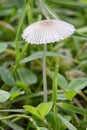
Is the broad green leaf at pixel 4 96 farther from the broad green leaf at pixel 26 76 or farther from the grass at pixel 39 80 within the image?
the broad green leaf at pixel 26 76

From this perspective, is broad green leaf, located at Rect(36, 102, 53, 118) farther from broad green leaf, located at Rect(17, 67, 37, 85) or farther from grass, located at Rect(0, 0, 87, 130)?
broad green leaf, located at Rect(17, 67, 37, 85)

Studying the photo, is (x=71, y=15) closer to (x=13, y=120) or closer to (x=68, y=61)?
(x=68, y=61)

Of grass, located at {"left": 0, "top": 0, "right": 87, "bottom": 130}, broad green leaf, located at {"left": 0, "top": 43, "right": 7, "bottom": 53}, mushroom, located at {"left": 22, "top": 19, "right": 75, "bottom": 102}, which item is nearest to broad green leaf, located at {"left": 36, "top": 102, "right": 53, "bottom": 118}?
grass, located at {"left": 0, "top": 0, "right": 87, "bottom": 130}

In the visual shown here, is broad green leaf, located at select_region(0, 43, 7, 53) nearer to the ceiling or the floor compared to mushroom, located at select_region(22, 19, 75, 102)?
nearer to the floor

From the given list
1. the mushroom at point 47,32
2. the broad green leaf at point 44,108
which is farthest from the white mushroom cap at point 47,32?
the broad green leaf at point 44,108

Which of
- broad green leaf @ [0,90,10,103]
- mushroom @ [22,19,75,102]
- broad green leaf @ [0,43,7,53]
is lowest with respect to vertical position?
broad green leaf @ [0,43,7,53]
